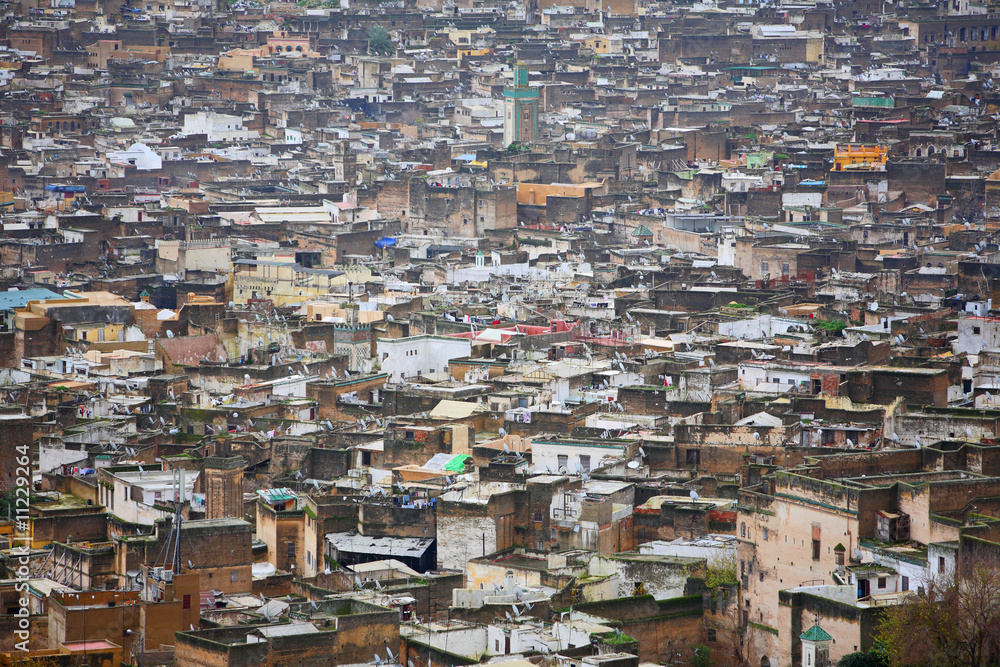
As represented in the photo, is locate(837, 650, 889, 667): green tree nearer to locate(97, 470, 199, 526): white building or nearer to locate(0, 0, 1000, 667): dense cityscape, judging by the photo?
locate(0, 0, 1000, 667): dense cityscape

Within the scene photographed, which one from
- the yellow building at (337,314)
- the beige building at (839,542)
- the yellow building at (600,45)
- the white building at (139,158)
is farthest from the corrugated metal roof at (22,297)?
the yellow building at (600,45)

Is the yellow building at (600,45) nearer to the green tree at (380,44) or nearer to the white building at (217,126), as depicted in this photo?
the green tree at (380,44)

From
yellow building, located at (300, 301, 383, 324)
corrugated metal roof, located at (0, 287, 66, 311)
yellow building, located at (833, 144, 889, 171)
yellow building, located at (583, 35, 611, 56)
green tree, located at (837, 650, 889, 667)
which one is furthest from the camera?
yellow building, located at (583, 35, 611, 56)

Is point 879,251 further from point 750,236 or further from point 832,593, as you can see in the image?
point 832,593

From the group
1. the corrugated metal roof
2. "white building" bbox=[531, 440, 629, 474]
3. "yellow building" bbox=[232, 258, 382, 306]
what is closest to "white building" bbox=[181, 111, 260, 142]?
"yellow building" bbox=[232, 258, 382, 306]

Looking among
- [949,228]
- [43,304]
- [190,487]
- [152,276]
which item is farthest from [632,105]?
[190,487]

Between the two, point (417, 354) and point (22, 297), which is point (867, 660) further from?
point (22, 297)
